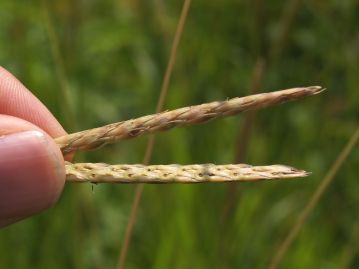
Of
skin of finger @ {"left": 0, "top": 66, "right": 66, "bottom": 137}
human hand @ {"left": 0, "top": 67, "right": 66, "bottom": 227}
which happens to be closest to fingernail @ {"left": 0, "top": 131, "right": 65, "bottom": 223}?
human hand @ {"left": 0, "top": 67, "right": 66, "bottom": 227}

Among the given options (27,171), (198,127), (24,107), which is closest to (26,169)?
(27,171)

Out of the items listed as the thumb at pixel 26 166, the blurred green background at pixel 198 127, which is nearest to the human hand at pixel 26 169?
the thumb at pixel 26 166

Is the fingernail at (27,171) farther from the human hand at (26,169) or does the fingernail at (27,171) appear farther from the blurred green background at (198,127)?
the blurred green background at (198,127)

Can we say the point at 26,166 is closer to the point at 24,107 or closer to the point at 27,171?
the point at 27,171

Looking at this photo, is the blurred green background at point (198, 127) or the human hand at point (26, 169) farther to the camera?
the blurred green background at point (198, 127)

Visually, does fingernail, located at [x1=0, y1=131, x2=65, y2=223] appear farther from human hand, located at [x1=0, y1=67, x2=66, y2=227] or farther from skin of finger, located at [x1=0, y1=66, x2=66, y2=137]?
skin of finger, located at [x1=0, y1=66, x2=66, y2=137]

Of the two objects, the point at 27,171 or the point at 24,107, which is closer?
the point at 27,171

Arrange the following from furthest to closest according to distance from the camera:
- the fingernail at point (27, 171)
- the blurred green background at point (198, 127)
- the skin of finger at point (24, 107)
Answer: the blurred green background at point (198, 127)
the skin of finger at point (24, 107)
the fingernail at point (27, 171)

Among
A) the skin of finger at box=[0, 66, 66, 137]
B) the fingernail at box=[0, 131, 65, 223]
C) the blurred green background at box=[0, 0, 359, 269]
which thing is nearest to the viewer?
the fingernail at box=[0, 131, 65, 223]
